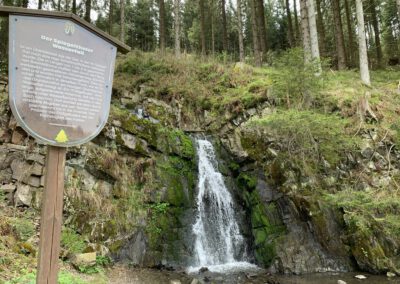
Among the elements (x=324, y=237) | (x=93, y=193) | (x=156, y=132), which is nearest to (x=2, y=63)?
(x=156, y=132)

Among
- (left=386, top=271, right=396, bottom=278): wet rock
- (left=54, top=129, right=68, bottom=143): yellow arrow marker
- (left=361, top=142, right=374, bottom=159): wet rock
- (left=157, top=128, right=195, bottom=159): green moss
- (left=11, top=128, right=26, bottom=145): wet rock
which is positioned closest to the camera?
(left=54, top=129, right=68, bottom=143): yellow arrow marker

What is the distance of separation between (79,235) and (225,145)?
231 inches

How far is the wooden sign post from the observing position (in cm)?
269

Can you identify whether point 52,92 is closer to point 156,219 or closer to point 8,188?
point 8,188

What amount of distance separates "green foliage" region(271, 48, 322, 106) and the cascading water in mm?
3419

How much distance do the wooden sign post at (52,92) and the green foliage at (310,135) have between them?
6774mm

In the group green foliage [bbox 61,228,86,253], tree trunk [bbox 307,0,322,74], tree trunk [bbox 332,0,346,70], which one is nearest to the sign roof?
green foliage [bbox 61,228,86,253]

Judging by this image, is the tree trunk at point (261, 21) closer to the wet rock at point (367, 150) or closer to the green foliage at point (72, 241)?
the wet rock at point (367, 150)

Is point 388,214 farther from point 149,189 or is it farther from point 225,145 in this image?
point 149,189

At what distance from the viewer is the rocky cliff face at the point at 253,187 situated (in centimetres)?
809

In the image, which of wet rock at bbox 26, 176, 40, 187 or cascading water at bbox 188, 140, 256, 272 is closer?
wet rock at bbox 26, 176, 40, 187

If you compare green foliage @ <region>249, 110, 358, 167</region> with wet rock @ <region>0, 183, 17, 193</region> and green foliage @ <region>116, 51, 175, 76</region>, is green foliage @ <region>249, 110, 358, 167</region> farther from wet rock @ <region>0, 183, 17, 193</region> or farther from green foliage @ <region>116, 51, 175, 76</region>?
wet rock @ <region>0, 183, 17, 193</region>

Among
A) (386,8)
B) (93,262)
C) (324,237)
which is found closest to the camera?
(93,262)

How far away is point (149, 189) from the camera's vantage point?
31.6 ft
